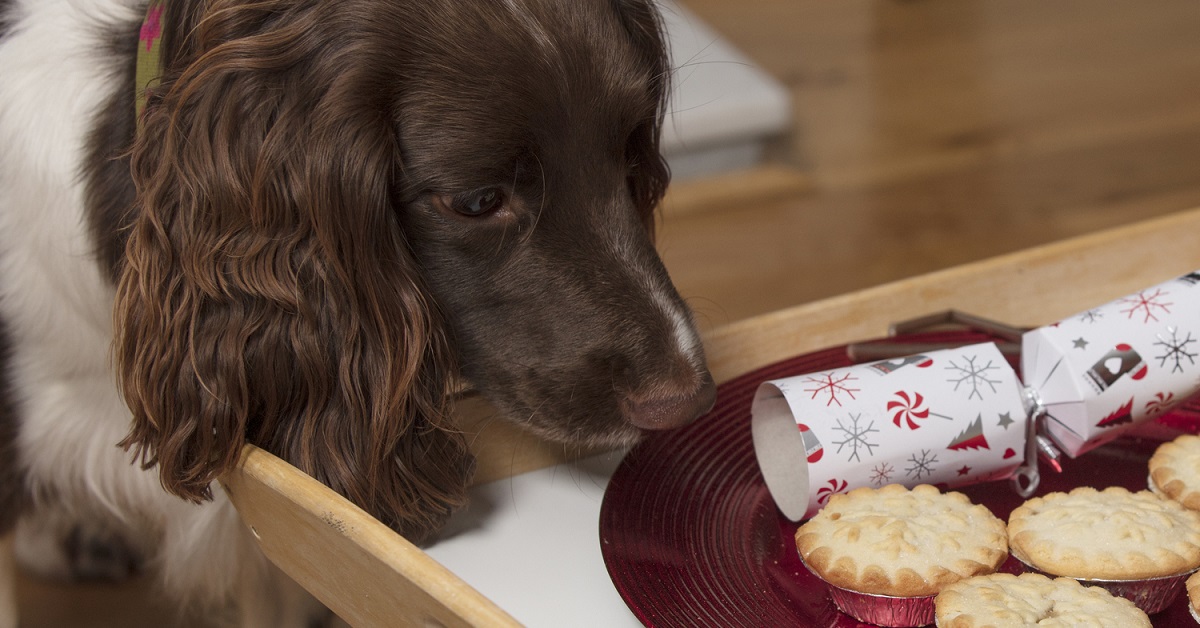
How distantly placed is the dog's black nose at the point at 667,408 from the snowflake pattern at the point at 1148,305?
40 cm

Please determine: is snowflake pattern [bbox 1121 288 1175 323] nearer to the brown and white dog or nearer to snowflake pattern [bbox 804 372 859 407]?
snowflake pattern [bbox 804 372 859 407]

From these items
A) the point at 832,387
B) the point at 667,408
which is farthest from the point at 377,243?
the point at 832,387

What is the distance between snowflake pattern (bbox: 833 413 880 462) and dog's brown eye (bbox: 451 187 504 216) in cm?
37

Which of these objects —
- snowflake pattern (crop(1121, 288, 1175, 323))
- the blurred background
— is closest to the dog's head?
snowflake pattern (crop(1121, 288, 1175, 323))

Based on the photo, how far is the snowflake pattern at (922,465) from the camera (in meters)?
1.12

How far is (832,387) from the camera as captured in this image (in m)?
1.12

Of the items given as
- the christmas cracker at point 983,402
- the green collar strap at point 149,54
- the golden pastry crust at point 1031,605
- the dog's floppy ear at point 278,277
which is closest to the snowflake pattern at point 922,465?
the christmas cracker at point 983,402

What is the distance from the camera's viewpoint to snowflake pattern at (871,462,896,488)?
112cm

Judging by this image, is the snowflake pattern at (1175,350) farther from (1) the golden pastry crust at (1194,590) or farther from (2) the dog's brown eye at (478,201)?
Result: (2) the dog's brown eye at (478,201)

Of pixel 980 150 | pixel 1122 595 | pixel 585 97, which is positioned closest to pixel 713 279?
pixel 980 150

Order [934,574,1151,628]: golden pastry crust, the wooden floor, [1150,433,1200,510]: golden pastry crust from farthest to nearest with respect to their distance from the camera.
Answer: the wooden floor → [1150,433,1200,510]: golden pastry crust → [934,574,1151,628]: golden pastry crust

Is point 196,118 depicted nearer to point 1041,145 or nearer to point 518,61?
point 518,61

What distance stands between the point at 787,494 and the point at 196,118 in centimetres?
63

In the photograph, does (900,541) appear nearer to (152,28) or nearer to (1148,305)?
(1148,305)
